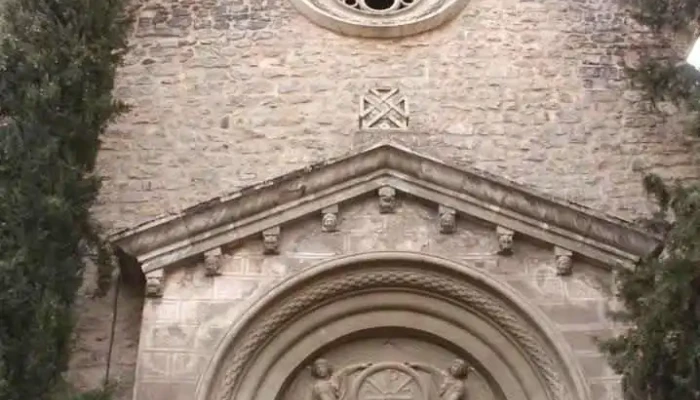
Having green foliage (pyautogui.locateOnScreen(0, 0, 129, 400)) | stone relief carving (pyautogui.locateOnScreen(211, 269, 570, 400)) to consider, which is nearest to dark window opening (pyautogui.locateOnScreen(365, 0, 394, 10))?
green foliage (pyautogui.locateOnScreen(0, 0, 129, 400))

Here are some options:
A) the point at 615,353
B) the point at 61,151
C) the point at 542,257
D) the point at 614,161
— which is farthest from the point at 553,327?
the point at 61,151

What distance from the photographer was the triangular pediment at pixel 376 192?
732cm

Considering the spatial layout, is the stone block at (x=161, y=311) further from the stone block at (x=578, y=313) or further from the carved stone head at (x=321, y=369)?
the stone block at (x=578, y=313)

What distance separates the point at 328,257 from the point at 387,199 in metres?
0.57

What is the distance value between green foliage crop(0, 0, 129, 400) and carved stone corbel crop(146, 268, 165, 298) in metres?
0.44

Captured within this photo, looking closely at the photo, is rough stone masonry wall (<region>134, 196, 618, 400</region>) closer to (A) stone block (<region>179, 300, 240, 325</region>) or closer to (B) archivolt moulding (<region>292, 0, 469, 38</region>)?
(A) stone block (<region>179, 300, 240, 325</region>)

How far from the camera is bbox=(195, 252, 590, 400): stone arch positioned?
7.11m

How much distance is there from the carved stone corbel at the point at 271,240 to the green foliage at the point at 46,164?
1124 millimetres

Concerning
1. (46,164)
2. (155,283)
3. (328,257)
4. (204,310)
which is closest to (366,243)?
(328,257)

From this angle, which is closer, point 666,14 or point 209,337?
point 209,337

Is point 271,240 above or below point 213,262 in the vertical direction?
above

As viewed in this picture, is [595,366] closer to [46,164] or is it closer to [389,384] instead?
[389,384]

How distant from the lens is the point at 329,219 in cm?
746

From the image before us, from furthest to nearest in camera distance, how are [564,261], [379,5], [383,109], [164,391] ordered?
[379,5], [383,109], [564,261], [164,391]
